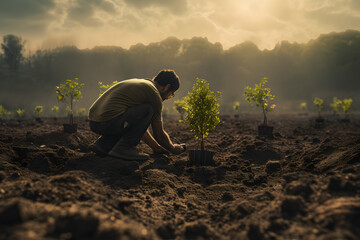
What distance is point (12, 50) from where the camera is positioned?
69938 millimetres

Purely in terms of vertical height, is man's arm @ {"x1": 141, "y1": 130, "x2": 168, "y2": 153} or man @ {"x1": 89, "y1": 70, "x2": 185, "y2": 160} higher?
man @ {"x1": 89, "y1": 70, "x2": 185, "y2": 160}

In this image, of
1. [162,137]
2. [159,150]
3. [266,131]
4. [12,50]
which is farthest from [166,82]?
[12,50]

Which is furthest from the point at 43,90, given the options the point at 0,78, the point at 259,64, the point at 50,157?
the point at 50,157

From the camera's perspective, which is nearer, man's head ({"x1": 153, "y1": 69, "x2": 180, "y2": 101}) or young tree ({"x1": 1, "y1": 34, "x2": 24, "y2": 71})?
man's head ({"x1": 153, "y1": 69, "x2": 180, "y2": 101})

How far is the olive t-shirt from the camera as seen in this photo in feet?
13.8

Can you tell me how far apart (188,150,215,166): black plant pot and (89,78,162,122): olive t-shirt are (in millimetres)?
1606

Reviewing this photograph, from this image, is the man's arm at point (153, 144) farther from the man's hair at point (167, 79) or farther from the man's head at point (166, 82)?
the man's hair at point (167, 79)

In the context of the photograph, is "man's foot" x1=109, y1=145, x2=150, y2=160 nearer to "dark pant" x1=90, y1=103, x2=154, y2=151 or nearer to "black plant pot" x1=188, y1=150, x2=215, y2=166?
"dark pant" x1=90, y1=103, x2=154, y2=151

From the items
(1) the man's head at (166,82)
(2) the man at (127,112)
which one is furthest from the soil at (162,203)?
(1) the man's head at (166,82)

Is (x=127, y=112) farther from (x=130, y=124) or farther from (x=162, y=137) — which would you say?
(x=162, y=137)

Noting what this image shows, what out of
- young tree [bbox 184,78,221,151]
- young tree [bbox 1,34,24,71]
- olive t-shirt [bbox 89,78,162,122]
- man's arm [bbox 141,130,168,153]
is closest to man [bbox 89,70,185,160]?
olive t-shirt [bbox 89,78,162,122]

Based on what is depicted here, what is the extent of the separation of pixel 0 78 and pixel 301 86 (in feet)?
348

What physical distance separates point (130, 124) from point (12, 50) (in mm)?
87157

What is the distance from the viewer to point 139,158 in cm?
442
